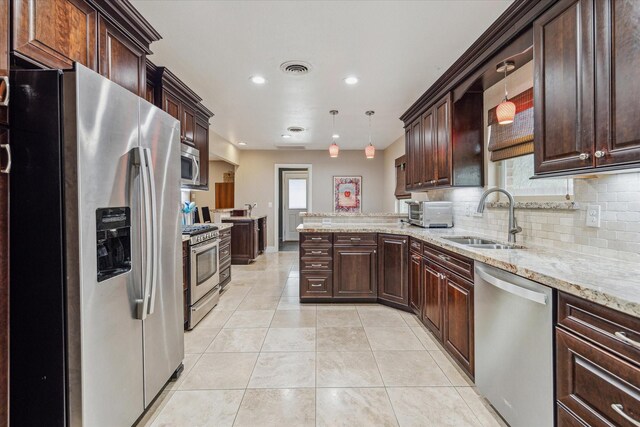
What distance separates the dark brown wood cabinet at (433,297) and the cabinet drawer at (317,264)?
116cm

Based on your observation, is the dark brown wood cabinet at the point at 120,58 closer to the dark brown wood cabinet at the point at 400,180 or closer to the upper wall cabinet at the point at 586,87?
the upper wall cabinet at the point at 586,87

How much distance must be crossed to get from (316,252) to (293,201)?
5.85 metres

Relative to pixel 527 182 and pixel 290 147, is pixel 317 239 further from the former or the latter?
pixel 290 147

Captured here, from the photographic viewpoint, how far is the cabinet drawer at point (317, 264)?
12.0ft

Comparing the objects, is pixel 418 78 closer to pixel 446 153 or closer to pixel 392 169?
pixel 446 153

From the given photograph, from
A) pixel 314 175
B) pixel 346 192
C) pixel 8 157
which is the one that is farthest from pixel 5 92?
pixel 346 192

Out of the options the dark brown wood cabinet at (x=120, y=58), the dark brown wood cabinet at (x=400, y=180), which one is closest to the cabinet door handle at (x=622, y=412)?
the dark brown wood cabinet at (x=120, y=58)

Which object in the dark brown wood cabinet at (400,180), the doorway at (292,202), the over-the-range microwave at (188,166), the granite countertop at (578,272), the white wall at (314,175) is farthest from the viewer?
the doorway at (292,202)

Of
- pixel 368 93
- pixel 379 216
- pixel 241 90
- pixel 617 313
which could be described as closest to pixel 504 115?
pixel 617 313

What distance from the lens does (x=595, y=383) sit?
1.11 meters

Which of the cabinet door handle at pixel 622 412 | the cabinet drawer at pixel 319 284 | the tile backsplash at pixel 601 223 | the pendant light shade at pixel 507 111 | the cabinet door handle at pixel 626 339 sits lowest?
the cabinet drawer at pixel 319 284

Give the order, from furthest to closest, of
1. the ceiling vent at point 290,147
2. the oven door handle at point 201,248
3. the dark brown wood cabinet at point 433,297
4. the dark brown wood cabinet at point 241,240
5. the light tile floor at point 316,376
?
the ceiling vent at point 290,147
the dark brown wood cabinet at point 241,240
the oven door handle at point 201,248
the dark brown wood cabinet at point 433,297
the light tile floor at point 316,376

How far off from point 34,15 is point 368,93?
300cm

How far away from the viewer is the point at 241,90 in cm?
354
